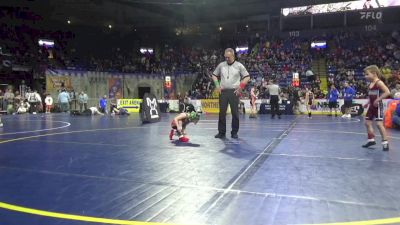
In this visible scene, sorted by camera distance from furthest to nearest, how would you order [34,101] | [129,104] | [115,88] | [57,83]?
[115,88]
[57,83]
[129,104]
[34,101]

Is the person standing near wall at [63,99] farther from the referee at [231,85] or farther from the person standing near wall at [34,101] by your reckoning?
the referee at [231,85]

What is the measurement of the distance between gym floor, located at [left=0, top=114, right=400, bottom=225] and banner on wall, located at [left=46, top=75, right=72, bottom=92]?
19770 millimetres

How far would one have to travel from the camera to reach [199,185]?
379 centimetres

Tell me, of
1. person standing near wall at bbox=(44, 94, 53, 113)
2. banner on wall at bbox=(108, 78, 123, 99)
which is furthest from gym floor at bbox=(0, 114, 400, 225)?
banner on wall at bbox=(108, 78, 123, 99)

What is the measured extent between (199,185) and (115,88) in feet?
86.5

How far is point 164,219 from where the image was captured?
111 inches

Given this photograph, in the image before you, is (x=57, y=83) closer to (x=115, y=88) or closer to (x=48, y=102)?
(x=48, y=102)

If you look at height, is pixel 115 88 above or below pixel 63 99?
above

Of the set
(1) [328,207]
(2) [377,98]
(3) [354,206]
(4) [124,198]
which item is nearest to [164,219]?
(4) [124,198]

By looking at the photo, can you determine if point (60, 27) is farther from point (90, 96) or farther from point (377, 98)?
point (377, 98)

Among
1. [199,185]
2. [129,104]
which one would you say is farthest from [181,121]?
[129,104]

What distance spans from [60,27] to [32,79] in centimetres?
680

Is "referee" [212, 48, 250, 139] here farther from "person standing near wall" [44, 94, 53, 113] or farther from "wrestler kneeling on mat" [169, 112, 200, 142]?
"person standing near wall" [44, 94, 53, 113]

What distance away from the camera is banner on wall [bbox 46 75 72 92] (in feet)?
82.3
